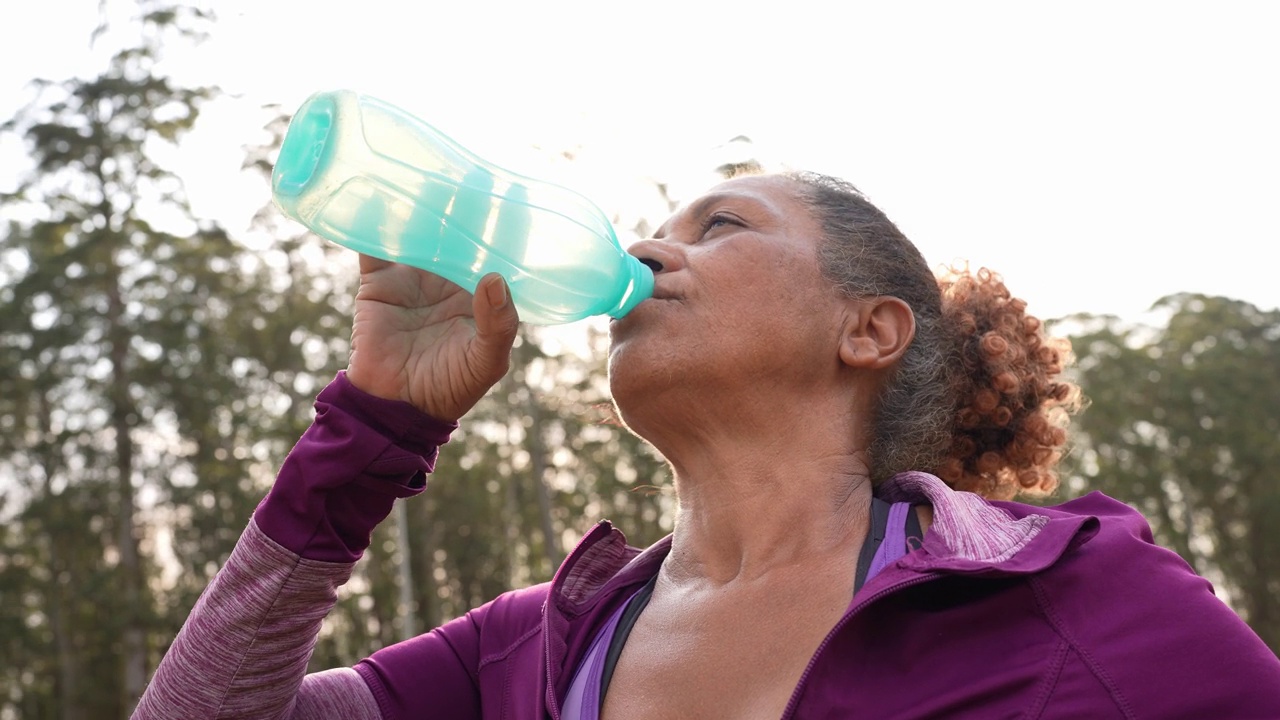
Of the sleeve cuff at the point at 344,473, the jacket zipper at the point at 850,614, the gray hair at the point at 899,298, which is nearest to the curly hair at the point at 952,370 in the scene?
the gray hair at the point at 899,298

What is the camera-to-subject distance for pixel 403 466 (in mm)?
2480

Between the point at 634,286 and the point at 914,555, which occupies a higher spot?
the point at 634,286

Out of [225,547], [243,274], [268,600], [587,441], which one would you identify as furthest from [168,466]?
[268,600]

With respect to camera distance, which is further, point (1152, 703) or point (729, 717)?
point (729, 717)

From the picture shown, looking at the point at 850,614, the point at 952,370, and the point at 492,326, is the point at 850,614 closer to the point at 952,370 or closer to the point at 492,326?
the point at 492,326

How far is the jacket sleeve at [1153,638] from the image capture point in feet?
6.13

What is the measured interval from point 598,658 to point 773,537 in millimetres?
487

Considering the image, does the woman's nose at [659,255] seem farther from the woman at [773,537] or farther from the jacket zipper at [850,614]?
the jacket zipper at [850,614]

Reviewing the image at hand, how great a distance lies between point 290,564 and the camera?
241 cm

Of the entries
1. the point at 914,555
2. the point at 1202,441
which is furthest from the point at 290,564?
the point at 1202,441

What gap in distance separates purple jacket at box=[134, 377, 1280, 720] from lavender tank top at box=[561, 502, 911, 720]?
0.11 ft

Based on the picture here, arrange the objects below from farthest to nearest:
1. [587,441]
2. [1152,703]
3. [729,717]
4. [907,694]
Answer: [587,441], [729,717], [907,694], [1152,703]

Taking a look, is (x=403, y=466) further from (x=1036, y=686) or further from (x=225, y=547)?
(x=225, y=547)

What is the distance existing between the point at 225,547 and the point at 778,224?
2346cm
